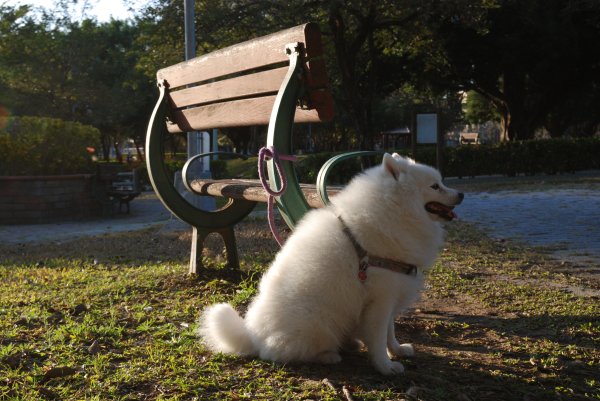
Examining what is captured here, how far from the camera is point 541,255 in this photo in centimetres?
747

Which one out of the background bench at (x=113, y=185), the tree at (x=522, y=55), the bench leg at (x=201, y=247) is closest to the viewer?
the bench leg at (x=201, y=247)

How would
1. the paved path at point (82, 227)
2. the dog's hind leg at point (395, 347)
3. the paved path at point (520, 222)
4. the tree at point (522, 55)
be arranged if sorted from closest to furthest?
the dog's hind leg at point (395, 347), the paved path at point (520, 222), the paved path at point (82, 227), the tree at point (522, 55)

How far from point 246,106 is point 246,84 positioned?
18 centimetres

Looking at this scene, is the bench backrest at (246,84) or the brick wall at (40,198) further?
the brick wall at (40,198)

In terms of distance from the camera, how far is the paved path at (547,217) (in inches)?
329

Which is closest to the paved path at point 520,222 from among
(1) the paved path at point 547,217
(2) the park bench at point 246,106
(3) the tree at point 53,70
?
(1) the paved path at point 547,217

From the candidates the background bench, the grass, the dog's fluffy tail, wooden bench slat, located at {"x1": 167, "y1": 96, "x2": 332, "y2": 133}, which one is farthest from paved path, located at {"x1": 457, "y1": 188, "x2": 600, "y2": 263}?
the background bench

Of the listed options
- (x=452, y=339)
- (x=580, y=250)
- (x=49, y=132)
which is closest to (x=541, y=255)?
(x=580, y=250)

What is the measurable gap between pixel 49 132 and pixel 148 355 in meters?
12.0

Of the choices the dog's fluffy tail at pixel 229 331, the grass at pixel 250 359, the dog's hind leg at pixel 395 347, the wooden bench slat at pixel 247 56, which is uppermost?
the wooden bench slat at pixel 247 56

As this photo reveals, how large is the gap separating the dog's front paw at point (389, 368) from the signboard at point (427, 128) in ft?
39.2

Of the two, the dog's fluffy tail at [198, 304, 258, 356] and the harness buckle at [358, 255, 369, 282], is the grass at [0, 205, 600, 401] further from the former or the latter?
the harness buckle at [358, 255, 369, 282]

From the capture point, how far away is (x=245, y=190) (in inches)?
198

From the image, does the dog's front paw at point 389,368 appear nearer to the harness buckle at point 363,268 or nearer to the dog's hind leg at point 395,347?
the dog's hind leg at point 395,347
